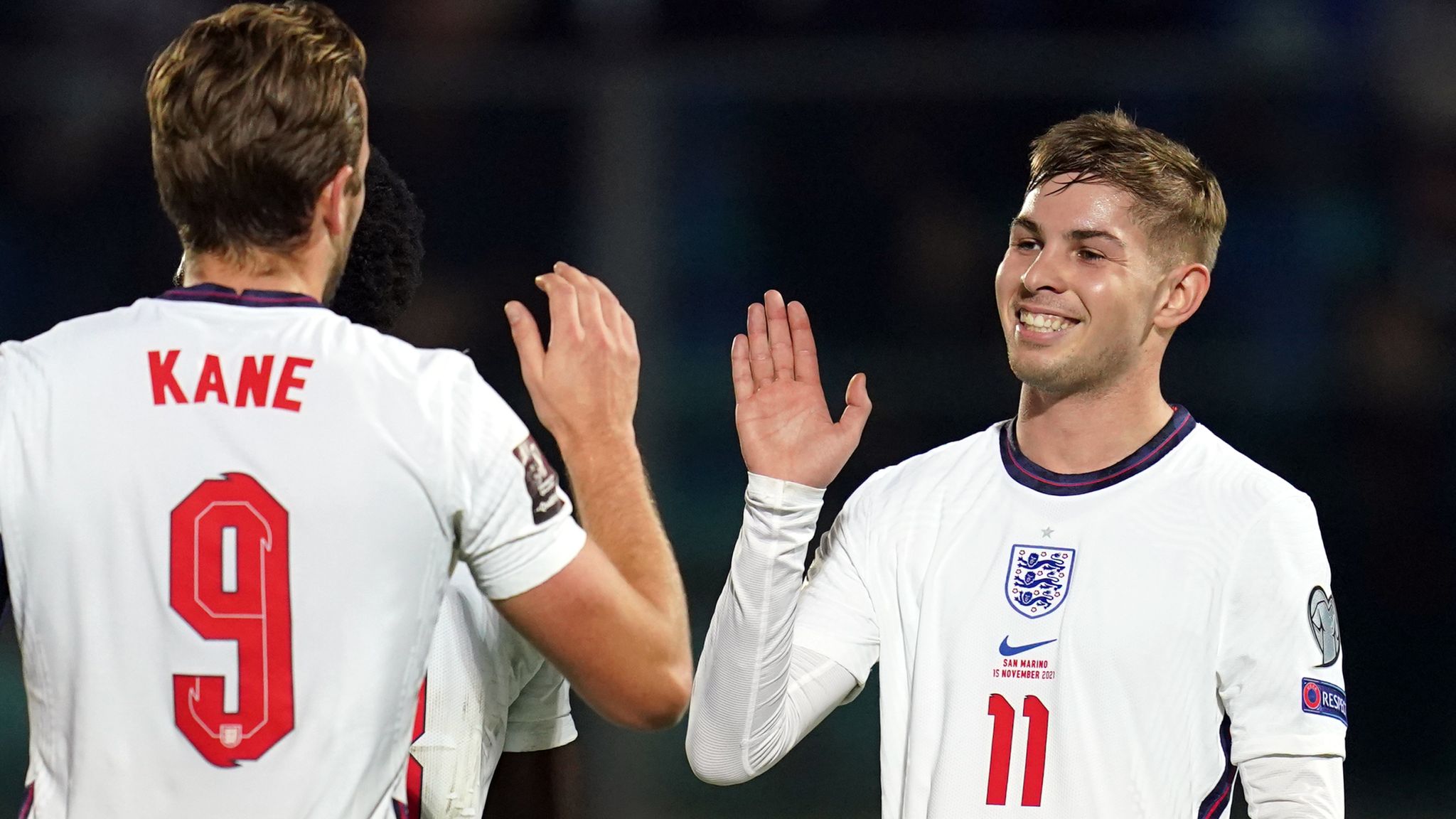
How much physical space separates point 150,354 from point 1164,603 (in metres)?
1.55

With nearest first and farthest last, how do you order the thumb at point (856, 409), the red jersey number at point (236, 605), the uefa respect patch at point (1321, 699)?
the red jersey number at point (236, 605), the uefa respect patch at point (1321, 699), the thumb at point (856, 409)

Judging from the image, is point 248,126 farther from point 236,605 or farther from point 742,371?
point 742,371

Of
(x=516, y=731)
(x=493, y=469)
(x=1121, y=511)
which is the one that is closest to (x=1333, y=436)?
(x=1121, y=511)

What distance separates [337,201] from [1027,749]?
134 centimetres

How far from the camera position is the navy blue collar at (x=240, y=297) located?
1695mm

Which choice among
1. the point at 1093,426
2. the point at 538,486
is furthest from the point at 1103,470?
the point at 538,486

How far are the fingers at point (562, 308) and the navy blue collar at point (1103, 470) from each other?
3.24ft

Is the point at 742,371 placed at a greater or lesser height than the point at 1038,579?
greater

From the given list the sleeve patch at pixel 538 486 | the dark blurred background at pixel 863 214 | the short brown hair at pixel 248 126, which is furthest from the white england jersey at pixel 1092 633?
the dark blurred background at pixel 863 214

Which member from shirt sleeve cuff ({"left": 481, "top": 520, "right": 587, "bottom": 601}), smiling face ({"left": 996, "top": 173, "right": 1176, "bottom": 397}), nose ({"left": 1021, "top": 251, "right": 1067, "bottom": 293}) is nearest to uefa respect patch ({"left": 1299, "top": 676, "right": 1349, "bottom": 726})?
smiling face ({"left": 996, "top": 173, "right": 1176, "bottom": 397})

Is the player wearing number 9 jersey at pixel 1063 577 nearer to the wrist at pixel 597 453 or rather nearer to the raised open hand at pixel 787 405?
the raised open hand at pixel 787 405

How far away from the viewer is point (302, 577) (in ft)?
5.32

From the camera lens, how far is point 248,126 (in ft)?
5.48

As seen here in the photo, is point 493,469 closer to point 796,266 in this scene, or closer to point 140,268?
point 796,266
